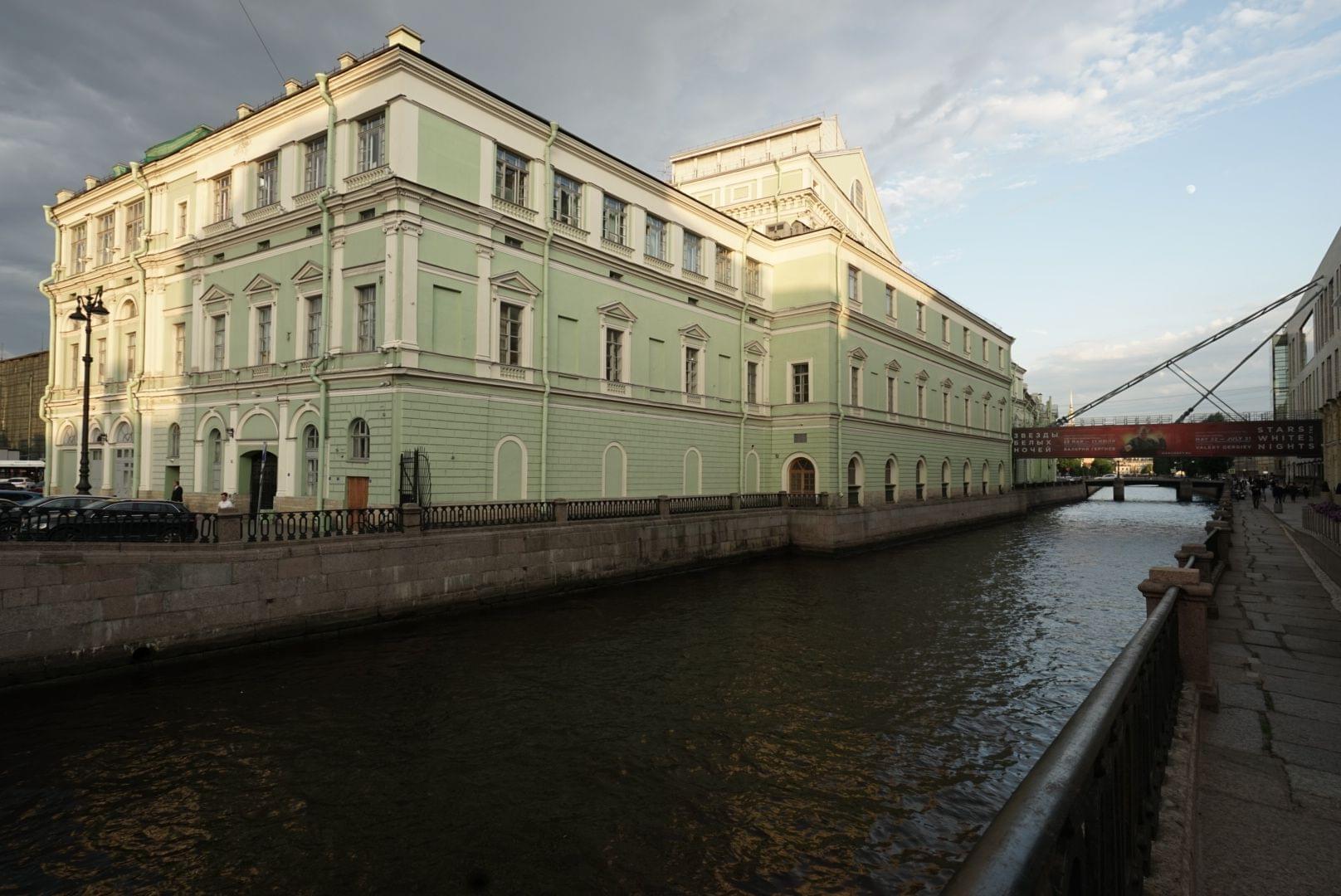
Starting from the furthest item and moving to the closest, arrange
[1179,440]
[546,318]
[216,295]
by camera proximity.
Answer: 1. [1179,440]
2. [216,295]
3. [546,318]

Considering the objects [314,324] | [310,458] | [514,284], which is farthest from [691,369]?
[310,458]

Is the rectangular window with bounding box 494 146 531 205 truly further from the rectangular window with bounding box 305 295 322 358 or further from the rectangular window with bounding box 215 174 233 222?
the rectangular window with bounding box 215 174 233 222

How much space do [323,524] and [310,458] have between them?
7.70 m

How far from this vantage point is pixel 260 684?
9.99 meters

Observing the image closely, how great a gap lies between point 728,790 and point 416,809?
121 inches

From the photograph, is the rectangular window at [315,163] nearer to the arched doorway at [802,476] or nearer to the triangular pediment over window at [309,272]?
the triangular pediment over window at [309,272]

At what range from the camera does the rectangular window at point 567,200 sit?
22422 mm

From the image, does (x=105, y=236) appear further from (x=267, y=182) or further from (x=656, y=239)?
(x=656, y=239)

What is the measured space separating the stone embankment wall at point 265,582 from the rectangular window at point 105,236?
24565mm

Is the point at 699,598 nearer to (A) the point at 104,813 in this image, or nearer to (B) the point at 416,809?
(B) the point at 416,809

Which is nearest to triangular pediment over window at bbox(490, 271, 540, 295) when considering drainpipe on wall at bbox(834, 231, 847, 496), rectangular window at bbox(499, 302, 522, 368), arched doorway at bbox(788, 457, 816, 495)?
rectangular window at bbox(499, 302, 522, 368)

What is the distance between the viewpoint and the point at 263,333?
2208cm

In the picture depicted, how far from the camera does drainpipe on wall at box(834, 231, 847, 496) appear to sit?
3098 centimetres

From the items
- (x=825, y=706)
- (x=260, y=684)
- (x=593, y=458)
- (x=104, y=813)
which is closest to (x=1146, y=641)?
(x=825, y=706)
